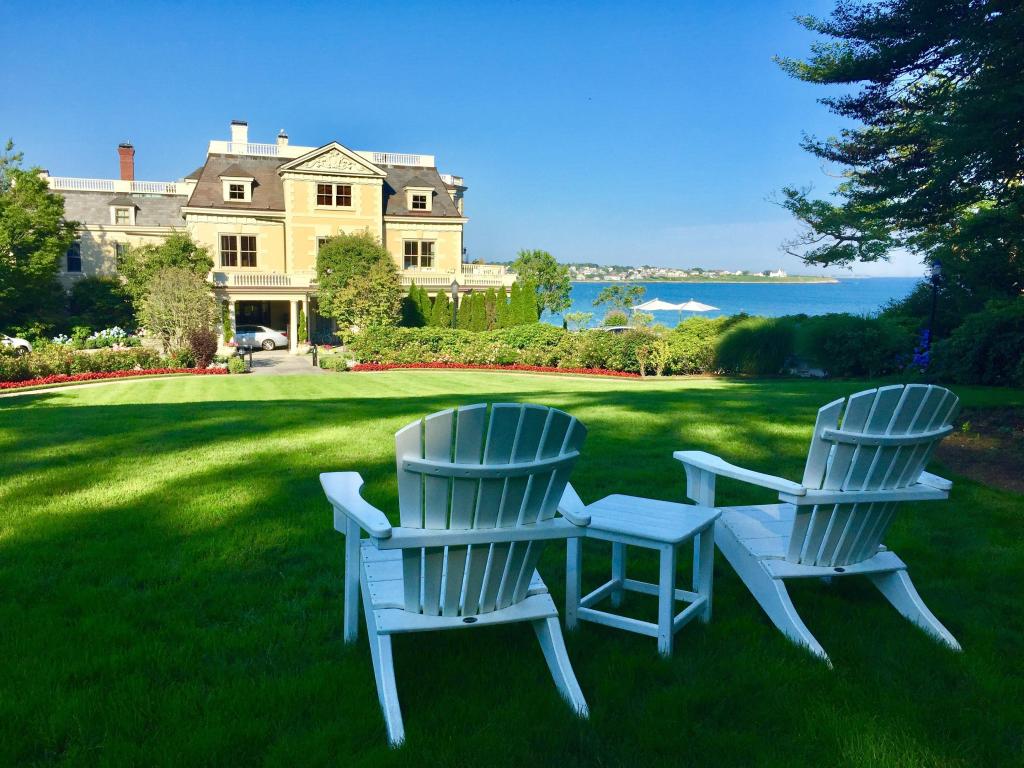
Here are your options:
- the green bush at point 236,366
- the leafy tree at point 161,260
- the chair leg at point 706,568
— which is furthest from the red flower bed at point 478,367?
the chair leg at point 706,568

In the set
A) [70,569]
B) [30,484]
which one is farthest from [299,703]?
[30,484]

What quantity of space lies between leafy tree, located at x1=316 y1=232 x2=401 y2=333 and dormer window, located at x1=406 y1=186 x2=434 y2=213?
20.7ft

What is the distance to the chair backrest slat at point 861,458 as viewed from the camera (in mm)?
3164

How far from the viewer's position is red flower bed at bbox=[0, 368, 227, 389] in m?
19.2

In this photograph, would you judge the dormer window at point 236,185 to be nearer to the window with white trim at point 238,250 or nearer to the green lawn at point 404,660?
the window with white trim at point 238,250

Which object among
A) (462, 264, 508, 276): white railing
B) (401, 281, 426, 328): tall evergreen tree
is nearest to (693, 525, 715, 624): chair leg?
(401, 281, 426, 328): tall evergreen tree

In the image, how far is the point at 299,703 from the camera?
2674 millimetres

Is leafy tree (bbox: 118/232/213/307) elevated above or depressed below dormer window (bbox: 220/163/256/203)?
below

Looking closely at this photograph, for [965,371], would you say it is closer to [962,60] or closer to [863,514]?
[962,60]

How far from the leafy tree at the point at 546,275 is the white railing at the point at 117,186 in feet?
93.6

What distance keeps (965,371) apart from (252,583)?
14.0 metres

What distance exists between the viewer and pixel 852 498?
3.22 m

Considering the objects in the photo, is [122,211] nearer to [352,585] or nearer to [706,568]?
[352,585]

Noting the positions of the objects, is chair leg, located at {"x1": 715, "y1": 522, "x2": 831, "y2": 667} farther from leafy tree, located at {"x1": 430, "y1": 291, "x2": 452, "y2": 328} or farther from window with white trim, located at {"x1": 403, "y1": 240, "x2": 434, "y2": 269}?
window with white trim, located at {"x1": 403, "y1": 240, "x2": 434, "y2": 269}
